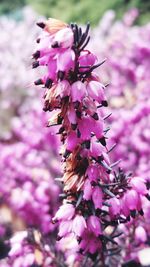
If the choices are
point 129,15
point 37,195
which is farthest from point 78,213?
point 129,15

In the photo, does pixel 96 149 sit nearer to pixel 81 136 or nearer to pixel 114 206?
pixel 81 136

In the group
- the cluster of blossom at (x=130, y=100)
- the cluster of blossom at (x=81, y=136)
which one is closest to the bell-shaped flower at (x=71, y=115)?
the cluster of blossom at (x=81, y=136)

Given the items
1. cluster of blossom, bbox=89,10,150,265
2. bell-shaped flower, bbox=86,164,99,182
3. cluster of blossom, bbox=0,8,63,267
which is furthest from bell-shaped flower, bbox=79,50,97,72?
cluster of blossom, bbox=0,8,63,267

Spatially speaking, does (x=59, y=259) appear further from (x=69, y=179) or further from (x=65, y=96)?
(x=65, y=96)

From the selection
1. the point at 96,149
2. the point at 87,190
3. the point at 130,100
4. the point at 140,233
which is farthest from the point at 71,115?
the point at 130,100

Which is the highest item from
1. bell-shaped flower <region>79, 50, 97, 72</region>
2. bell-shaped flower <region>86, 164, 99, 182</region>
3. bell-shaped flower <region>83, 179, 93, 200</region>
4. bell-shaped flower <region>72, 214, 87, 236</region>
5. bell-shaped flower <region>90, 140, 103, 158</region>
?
bell-shaped flower <region>79, 50, 97, 72</region>

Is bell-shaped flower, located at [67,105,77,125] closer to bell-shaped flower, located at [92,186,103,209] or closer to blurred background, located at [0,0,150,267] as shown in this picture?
bell-shaped flower, located at [92,186,103,209]
